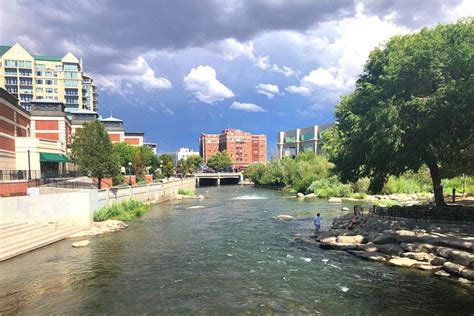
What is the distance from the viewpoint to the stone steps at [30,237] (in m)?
26.2

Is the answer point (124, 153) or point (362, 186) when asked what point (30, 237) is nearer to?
point (124, 153)

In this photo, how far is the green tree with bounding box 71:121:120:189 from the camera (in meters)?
A: 48.2

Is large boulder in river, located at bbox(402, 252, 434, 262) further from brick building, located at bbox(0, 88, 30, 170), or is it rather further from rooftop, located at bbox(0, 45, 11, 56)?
rooftop, located at bbox(0, 45, 11, 56)

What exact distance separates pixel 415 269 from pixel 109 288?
54.8ft

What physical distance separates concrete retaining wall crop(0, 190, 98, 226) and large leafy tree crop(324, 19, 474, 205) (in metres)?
25.8

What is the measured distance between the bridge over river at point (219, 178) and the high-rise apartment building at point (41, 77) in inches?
2073

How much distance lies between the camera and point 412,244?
24.2 metres

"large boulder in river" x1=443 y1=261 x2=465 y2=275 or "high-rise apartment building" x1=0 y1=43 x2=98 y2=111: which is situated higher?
"high-rise apartment building" x1=0 y1=43 x2=98 y2=111

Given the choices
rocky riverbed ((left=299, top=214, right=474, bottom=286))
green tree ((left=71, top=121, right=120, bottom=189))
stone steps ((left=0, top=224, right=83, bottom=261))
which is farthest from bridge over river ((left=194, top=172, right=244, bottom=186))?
rocky riverbed ((left=299, top=214, right=474, bottom=286))

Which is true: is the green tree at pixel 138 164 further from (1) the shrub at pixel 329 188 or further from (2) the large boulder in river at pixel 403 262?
(2) the large boulder in river at pixel 403 262

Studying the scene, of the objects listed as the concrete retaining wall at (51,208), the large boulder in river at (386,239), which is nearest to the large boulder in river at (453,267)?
the large boulder in river at (386,239)

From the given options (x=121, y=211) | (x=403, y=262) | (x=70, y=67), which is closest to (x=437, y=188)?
(x=403, y=262)

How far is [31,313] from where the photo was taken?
1634 centimetres

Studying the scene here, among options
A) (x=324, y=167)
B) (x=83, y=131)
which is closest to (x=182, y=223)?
(x=83, y=131)
